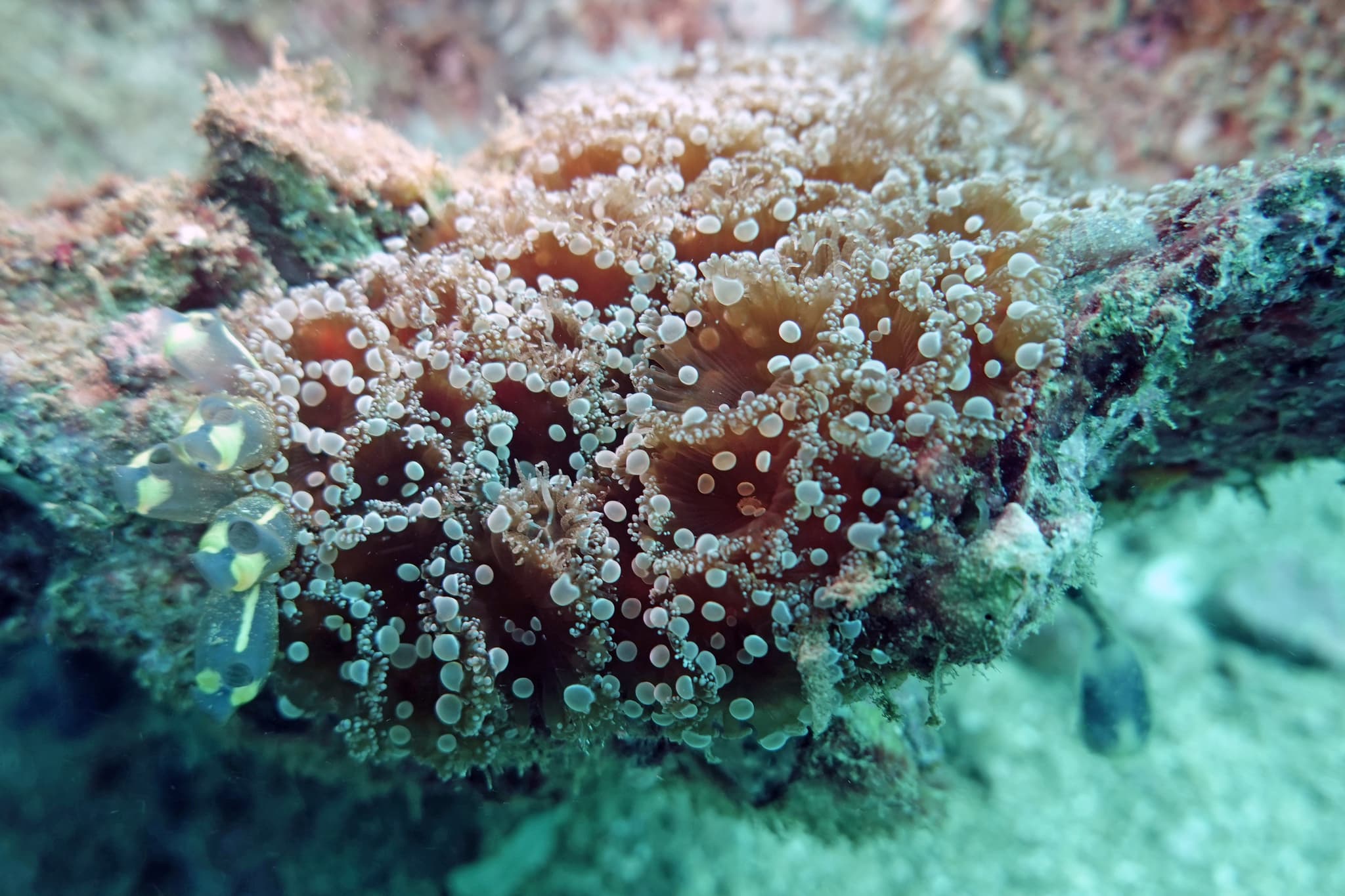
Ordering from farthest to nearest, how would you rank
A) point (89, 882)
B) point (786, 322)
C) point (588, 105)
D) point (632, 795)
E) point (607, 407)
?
point (632, 795), point (588, 105), point (89, 882), point (607, 407), point (786, 322)

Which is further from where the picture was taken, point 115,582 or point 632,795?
point 632,795

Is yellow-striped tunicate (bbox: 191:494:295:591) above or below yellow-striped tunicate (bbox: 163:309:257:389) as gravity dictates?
below

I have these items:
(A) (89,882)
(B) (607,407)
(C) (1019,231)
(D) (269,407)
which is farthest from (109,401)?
(C) (1019,231)

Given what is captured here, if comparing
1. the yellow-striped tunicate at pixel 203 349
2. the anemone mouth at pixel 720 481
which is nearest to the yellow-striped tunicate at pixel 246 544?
the yellow-striped tunicate at pixel 203 349

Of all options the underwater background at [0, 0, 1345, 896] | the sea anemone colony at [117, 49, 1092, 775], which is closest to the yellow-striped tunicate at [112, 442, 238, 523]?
the sea anemone colony at [117, 49, 1092, 775]

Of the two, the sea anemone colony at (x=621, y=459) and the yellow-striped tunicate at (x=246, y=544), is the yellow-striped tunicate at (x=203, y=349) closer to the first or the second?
the sea anemone colony at (x=621, y=459)

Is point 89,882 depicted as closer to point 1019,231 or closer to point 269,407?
point 269,407

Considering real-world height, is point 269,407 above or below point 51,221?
below

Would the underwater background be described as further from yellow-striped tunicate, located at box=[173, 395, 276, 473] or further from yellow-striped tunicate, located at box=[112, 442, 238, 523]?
yellow-striped tunicate, located at box=[173, 395, 276, 473]
